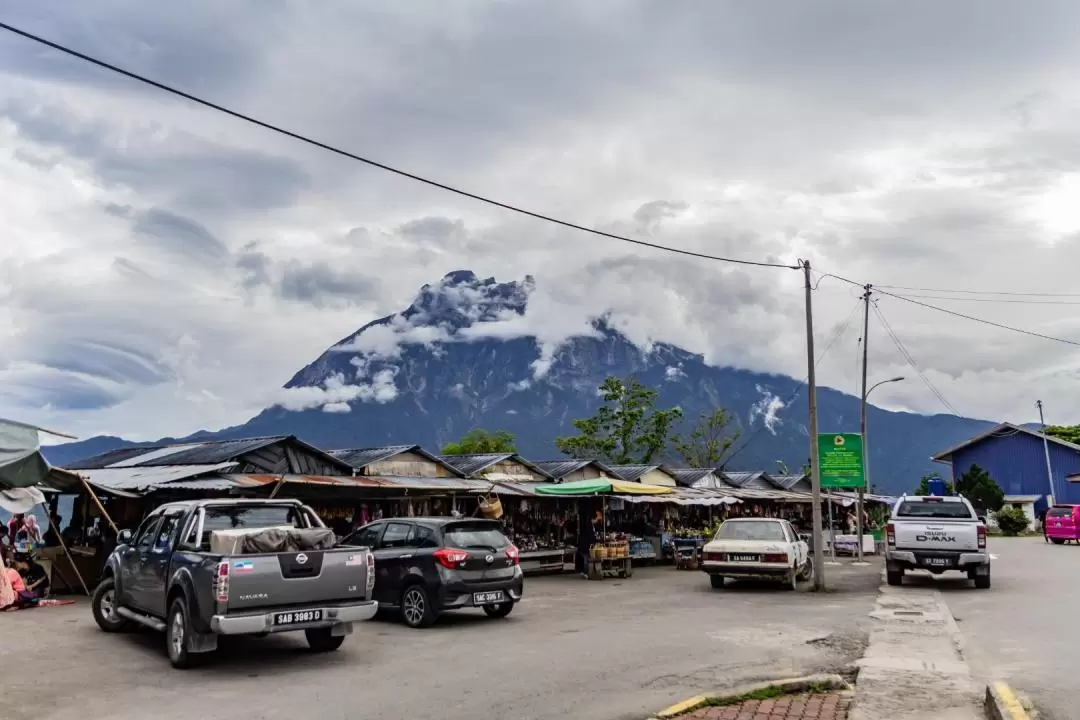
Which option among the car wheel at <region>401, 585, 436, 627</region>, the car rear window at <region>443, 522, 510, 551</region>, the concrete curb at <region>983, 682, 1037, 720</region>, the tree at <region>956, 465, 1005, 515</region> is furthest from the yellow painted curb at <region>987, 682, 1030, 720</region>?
the tree at <region>956, 465, 1005, 515</region>

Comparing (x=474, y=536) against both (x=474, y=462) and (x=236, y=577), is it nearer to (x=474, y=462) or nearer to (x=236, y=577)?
(x=236, y=577)

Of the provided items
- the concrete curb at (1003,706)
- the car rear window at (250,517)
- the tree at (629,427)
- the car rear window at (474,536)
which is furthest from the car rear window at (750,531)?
the tree at (629,427)

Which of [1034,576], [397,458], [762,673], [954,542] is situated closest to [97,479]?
[397,458]

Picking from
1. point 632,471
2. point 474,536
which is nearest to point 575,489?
point 474,536

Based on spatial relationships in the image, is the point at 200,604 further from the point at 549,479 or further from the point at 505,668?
the point at 549,479

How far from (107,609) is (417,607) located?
172 inches

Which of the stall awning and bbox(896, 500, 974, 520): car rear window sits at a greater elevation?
the stall awning

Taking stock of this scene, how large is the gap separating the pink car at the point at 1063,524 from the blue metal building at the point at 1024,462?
2780 cm

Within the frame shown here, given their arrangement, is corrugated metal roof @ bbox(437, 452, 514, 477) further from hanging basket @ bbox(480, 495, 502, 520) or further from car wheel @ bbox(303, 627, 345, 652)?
car wheel @ bbox(303, 627, 345, 652)

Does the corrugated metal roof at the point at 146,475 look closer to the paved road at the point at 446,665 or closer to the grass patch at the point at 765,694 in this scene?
the paved road at the point at 446,665

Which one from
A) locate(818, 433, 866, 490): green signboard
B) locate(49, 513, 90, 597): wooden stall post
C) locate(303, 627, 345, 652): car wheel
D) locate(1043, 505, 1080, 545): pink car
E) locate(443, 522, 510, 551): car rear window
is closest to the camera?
locate(303, 627, 345, 652): car wheel

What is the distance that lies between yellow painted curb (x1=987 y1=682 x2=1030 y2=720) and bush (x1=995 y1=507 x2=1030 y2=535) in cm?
4853

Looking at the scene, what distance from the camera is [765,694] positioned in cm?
799

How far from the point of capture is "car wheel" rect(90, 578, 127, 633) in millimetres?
12148
